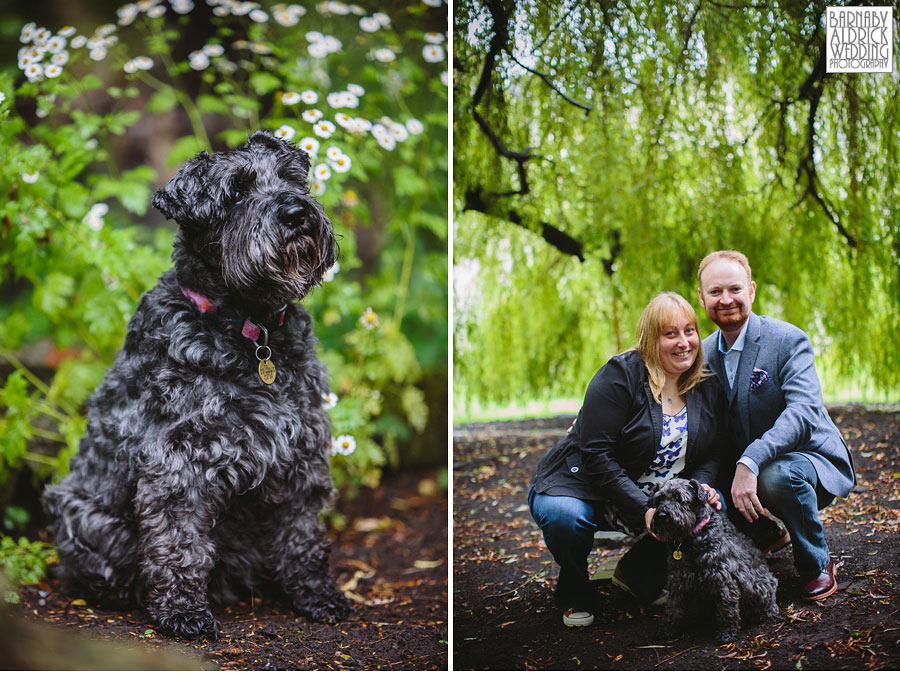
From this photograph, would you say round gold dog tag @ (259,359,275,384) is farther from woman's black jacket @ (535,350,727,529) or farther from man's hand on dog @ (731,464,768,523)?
man's hand on dog @ (731,464,768,523)

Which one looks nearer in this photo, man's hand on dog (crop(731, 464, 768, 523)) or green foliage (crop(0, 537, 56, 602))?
man's hand on dog (crop(731, 464, 768, 523))

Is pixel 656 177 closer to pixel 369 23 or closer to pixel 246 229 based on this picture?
pixel 246 229

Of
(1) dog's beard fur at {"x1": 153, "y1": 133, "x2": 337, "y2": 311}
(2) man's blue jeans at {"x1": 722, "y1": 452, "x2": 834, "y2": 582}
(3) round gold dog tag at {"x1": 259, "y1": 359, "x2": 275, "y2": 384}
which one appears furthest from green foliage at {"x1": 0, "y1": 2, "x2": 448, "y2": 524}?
(2) man's blue jeans at {"x1": 722, "y1": 452, "x2": 834, "y2": 582}

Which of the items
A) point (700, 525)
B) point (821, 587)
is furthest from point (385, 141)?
point (821, 587)

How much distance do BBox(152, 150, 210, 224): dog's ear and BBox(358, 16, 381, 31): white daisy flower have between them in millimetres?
2099

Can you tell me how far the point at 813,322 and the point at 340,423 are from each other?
7.93ft

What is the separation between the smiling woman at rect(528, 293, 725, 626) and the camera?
3.01 metres

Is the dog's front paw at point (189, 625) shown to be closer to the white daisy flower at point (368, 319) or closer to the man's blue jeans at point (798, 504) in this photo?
the white daisy flower at point (368, 319)

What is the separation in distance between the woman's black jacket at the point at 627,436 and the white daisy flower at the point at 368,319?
63.9 inches

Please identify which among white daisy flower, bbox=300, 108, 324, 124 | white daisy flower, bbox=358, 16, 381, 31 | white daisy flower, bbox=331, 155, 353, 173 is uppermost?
white daisy flower, bbox=358, 16, 381, 31

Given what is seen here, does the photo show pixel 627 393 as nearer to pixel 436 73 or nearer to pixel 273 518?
pixel 273 518

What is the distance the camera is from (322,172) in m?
3.76

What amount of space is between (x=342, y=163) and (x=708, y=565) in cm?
266

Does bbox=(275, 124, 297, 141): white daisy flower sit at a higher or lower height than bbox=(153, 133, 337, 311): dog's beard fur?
higher
